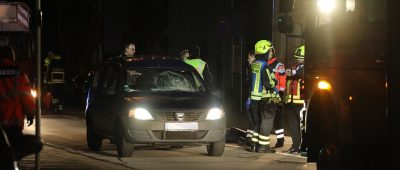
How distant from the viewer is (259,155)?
16.3m

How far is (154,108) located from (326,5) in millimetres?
5132

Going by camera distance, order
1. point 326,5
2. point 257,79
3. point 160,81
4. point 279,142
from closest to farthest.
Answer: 1. point 326,5
2. point 160,81
3. point 257,79
4. point 279,142

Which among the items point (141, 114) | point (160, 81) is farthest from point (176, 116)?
point (160, 81)

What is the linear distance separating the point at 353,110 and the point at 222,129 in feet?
20.2

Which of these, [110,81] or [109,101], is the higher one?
[110,81]

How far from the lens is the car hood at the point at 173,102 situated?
15.5m

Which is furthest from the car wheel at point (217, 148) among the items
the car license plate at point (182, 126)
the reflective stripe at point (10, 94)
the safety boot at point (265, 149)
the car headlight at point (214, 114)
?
the reflective stripe at point (10, 94)

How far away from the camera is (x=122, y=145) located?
1551 centimetres

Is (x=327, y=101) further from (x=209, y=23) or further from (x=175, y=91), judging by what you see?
(x=209, y=23)

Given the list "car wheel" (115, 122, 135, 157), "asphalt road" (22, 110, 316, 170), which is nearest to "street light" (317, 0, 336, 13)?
"asphalt road" (22, 110, 316, 170)

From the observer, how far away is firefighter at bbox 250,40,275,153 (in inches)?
656

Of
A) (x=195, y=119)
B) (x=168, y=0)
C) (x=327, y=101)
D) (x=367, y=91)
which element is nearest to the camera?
(x=367, y=91)

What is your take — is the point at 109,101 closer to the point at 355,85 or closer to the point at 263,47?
the point at 263,47

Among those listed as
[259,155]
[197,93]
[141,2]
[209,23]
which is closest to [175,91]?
[197,93]
